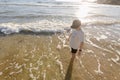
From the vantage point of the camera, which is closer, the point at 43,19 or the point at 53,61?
the point at 53,61

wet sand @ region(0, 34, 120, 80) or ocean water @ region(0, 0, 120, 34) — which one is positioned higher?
wet sand @ region(0, 34, 120, 80)

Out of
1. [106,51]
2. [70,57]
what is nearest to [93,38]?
[106,51]

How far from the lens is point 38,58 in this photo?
7426 mm

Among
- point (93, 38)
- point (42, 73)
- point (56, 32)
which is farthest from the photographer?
point (56, 32)

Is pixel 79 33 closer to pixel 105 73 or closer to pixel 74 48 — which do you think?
pixel 74 48

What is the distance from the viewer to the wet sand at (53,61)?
6.15 m

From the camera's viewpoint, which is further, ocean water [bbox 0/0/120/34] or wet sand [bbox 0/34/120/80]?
ocean water [bbox 0/0/120/34]

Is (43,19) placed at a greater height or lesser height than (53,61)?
lesser

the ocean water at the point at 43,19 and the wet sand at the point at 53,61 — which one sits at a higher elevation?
the wet sand at the point at 53,61

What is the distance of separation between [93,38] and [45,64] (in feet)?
15.5

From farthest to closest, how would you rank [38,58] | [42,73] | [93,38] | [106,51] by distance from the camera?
[93,38] → [106,51] → [38,58] → [42,73]

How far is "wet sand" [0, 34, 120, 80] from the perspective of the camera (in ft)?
20.2

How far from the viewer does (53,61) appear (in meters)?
7.19

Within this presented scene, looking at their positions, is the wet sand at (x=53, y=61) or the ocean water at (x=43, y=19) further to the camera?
the ocean water at (x=43, y=19)
